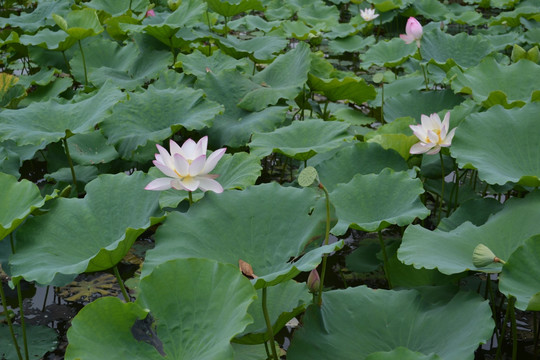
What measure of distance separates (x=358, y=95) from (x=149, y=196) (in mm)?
1430

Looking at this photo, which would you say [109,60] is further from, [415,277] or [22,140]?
[415,277]

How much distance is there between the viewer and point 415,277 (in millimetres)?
1870

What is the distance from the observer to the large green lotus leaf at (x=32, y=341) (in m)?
1.92

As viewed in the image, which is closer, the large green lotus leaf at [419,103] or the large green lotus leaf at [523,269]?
the large green lotus leaf at [523,269]

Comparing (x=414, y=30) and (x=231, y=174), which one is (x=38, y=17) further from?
(x=231, y=174)

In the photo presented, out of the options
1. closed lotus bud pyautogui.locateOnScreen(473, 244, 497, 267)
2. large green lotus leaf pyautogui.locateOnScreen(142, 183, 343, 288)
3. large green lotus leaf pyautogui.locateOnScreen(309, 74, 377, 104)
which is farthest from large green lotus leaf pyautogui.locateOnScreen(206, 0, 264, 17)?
closed lotus bud pyautogui.locateOnScreen(473, 244, 497, 267)

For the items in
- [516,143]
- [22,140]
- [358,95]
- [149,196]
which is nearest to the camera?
[149,196]

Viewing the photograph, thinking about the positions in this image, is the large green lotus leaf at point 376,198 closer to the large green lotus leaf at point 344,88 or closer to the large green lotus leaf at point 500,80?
the large green lotus leaf at point 500,80

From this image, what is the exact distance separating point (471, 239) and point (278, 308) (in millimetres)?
546

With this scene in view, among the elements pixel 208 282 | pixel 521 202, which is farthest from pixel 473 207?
pixel 208 282

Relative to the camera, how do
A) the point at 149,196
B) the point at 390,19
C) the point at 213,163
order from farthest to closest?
the point at 390,19 < the point at 149,196 < the point at 213,163

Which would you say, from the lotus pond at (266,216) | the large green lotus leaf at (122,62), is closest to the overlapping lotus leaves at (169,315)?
the lotus pond at (266,216)

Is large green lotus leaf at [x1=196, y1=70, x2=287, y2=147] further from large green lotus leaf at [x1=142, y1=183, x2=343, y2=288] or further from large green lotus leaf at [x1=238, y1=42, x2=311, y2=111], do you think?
large green lotus leaf at [x1=142, y1=183, x2=343, y2=288]

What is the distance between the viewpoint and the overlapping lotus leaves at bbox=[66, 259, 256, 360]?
4.13 feet
